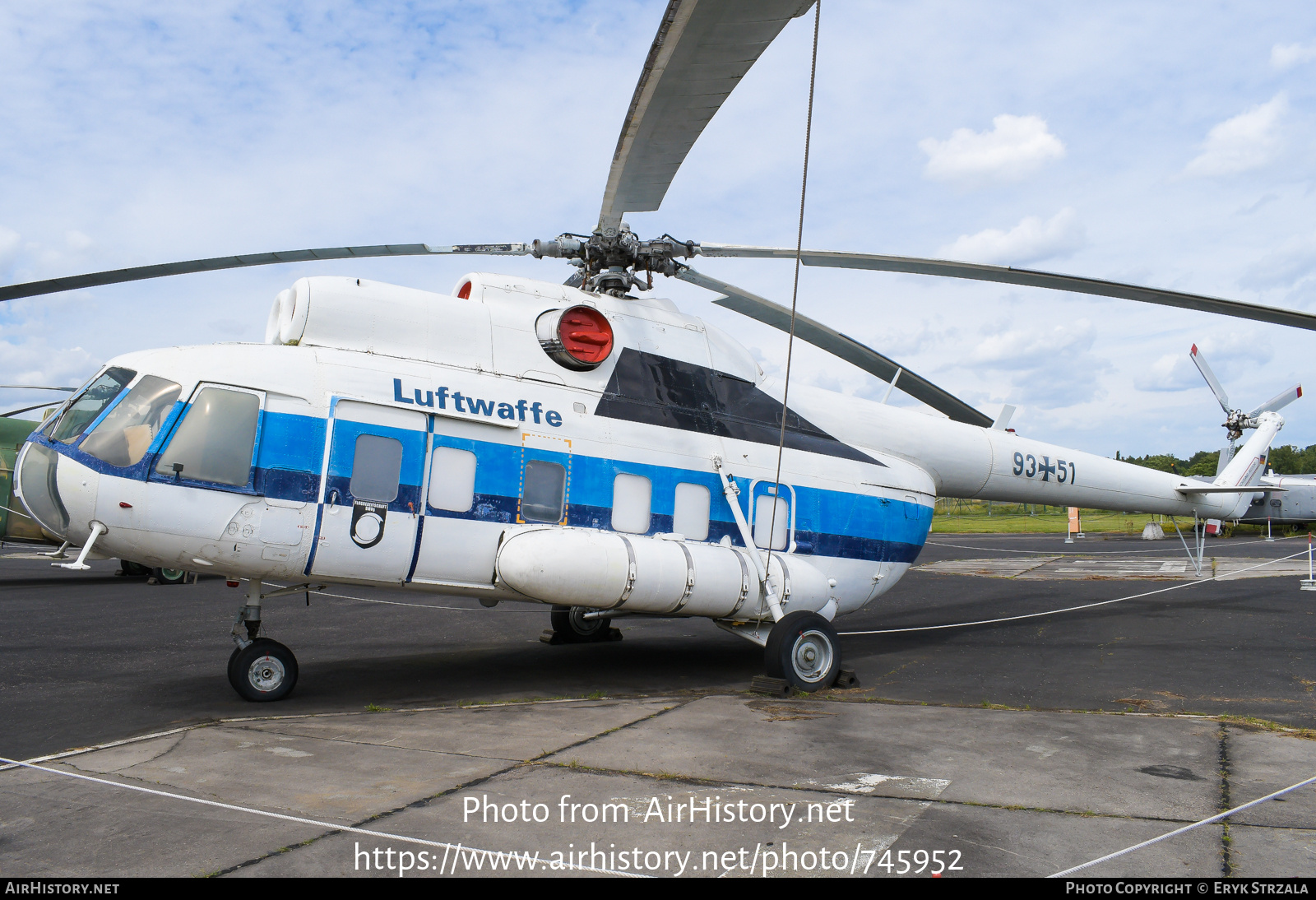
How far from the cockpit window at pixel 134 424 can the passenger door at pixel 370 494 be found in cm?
140

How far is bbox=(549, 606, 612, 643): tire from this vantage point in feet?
39.8

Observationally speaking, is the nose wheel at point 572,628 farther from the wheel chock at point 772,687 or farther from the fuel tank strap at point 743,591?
the wheel chock at point 772,687

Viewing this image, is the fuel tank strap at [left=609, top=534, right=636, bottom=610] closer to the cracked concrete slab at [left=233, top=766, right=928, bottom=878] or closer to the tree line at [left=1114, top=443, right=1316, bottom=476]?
the cracked concrete slab at [left=233, top=766, right=928, bottom=878]

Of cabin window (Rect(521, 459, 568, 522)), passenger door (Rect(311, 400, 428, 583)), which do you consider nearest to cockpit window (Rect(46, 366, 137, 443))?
passenger door (Rect(311, 400, 428, 583))

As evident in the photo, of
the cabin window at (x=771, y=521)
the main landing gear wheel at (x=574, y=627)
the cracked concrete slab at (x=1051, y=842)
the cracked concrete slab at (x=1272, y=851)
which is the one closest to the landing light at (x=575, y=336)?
the cabin window at (x=771, y=521)

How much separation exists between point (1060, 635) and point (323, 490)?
35.5 feet

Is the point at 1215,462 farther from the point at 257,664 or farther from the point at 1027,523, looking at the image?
the point at 257,664

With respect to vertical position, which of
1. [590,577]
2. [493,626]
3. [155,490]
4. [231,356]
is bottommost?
[493,626]

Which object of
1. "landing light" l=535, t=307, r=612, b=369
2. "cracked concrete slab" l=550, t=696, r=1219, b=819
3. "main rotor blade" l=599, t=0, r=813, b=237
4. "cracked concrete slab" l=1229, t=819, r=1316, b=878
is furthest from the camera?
"landing light" l=535, t=307, r=612, b=369

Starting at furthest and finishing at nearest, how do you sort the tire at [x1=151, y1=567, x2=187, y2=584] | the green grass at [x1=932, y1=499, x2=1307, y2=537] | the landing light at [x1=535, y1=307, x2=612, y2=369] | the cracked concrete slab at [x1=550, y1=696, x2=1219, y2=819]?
the green grass at [x1=932, y1=499, x2=1307, y2=537] < the tire at [x1=151, y1=567, x2=187, y2=584] < the landing light at [x1=535, y1=307, x2=612, y2=369] < the cracked concrete slab at [x1=550, y1=696, x2=1219, y2=819]

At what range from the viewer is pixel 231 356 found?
303 inches

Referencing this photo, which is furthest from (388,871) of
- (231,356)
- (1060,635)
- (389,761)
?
(1060,635)

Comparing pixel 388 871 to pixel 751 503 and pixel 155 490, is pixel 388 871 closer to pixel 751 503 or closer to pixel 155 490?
pixel 155 490

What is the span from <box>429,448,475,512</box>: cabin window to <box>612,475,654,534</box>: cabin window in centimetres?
157
